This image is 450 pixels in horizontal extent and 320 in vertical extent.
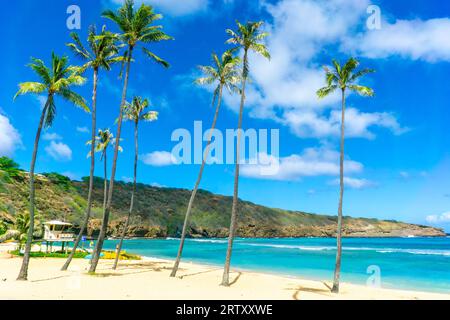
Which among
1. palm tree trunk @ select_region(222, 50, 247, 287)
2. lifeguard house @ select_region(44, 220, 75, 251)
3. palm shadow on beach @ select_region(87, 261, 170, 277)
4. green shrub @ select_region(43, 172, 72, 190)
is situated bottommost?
palm shadow on beach @ select_region(87, 261, 170, 277)

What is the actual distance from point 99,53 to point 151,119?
5.47 meters

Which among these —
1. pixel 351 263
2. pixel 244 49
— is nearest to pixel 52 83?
pixel 244 49

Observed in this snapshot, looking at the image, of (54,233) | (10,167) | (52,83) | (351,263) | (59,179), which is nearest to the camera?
(52,83)

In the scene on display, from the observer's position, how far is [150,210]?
134500 mm

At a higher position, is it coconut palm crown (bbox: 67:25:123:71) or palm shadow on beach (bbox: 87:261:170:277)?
coconut palm crown (bbox: 67:25:123:71)

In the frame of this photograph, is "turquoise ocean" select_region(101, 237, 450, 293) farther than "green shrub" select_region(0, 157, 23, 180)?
No

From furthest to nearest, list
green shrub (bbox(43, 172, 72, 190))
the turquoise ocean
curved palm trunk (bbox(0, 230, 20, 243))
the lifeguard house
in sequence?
green shrub (bbox(43, 172, 72, 190)), curved palm trunk (bbox(0, 230, 20, 243)), the lifeguard house, the turquoise ocean

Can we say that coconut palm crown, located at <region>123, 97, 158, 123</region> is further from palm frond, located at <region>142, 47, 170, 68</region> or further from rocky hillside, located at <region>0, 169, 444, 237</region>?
rocky hillside, located at <region>0, 169, 444, 237</region>

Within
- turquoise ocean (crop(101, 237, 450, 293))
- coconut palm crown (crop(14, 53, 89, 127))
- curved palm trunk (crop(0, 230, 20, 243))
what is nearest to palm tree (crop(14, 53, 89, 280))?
coconut palm crown (crop(14, 53, 89, 127))

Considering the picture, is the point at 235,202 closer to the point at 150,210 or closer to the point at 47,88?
the point at 47,88

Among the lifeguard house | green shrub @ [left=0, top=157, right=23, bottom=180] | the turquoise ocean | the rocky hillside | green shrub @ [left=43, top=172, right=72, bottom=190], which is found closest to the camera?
the turquoise ocean

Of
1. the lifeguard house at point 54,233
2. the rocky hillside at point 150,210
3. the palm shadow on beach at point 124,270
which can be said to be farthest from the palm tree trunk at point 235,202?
the rocky hillside at point 150,210

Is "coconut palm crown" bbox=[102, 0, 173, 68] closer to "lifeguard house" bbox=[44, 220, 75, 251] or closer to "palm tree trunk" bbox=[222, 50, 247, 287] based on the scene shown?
"palm tree trunk" bbox=[222, 50, 247, 287]

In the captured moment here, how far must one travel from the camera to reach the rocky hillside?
297ft
